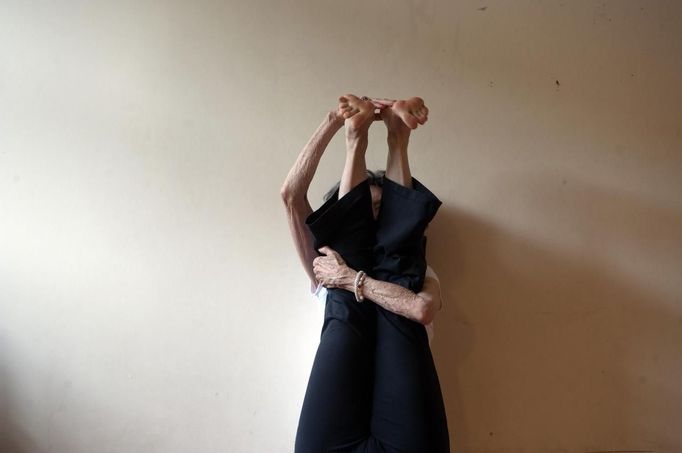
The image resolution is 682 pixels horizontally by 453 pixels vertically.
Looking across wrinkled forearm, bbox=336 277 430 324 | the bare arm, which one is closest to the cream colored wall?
the bare arm

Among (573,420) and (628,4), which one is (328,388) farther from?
(628,4)

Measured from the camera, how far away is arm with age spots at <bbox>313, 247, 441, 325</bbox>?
1.10 m

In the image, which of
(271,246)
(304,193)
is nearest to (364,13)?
(304,193)

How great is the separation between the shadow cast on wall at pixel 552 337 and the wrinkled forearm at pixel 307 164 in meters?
0.47

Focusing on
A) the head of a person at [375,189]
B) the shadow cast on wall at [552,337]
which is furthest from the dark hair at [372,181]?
the shadow cast on wall at [552,337]

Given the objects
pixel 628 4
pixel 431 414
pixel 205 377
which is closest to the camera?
pixel 431 414

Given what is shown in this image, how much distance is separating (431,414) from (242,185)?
88 cm

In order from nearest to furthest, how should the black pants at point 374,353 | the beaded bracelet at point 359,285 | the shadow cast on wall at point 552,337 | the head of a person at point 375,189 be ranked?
the black pants at point 374,353, the beaded bracelet at point 359,285, the head of a person at point 375,189, the shadow cast on wall at point 552,337

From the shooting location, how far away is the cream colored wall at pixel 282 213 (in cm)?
134

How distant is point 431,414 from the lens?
1037mm

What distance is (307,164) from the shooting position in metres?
1.20

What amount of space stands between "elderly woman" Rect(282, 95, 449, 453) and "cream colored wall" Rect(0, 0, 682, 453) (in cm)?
20

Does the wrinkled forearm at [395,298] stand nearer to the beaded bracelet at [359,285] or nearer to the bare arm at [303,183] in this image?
the beaded bracelet at [359,285]

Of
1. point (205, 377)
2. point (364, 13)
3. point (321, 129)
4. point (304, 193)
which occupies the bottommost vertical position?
point (205, 377)
